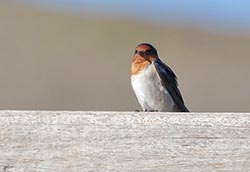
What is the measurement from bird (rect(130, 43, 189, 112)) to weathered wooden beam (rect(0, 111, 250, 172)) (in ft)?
5.12

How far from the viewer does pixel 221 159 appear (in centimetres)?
186

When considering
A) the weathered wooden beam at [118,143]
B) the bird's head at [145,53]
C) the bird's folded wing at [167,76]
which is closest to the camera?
the weathered wooden beam at [118,143]

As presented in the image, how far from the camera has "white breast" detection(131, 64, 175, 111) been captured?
3588 mm

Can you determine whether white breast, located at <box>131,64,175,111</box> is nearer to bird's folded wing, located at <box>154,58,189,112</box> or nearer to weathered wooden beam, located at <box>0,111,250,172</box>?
bird's folded wing, located at <box>154,58,189,112</box>

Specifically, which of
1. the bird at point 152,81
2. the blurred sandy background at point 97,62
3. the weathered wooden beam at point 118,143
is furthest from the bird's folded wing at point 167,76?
the blurred sandy background at point 97,62

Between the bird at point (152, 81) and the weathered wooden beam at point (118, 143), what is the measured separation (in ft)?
5.12

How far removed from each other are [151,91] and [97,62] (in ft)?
39.9

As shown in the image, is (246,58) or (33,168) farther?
(246,58)

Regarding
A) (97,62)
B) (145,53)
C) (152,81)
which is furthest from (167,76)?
(97,62)

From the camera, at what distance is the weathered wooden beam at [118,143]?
1.85 m

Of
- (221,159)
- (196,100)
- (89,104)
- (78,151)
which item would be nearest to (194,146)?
(221,159)

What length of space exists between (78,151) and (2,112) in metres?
0.20

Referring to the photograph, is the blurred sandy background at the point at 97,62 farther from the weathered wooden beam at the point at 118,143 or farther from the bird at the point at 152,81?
the weathered wooden beam at the point at 118,143

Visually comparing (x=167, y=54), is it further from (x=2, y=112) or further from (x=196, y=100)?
(x=2, y=112)
